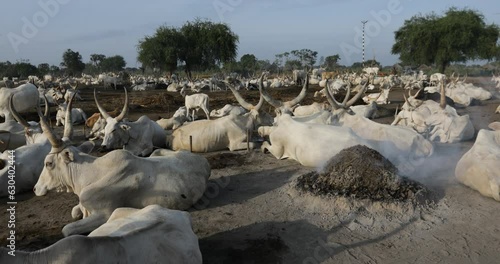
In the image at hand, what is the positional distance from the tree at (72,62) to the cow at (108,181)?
64.8 metres

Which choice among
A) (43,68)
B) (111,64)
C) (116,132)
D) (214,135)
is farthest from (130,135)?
(111,64)

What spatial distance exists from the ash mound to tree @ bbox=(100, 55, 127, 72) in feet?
282

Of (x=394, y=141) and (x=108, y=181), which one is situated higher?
(x=108, y=181)

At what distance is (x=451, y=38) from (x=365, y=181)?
1471 inches

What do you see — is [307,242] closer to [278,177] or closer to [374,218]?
[374,218]

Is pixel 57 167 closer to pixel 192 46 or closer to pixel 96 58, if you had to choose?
pixel 192 46

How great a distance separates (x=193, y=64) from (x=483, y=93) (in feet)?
97.7

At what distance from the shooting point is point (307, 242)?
4977 mm

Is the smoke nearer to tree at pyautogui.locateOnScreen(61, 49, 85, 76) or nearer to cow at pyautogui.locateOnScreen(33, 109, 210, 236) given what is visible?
cow at pyautogui.locateOnScreen(33, 109, 210, 236)

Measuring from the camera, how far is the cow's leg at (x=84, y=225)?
483cm

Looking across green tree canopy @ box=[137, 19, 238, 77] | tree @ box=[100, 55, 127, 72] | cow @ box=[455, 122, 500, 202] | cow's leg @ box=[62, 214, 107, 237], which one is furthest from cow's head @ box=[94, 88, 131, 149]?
tree @ box=[100, 55, 127, 72]

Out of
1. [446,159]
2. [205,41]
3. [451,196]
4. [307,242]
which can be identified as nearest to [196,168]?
[307,242]

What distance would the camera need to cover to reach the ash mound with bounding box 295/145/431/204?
230 inches

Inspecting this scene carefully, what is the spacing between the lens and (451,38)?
1501 inches
